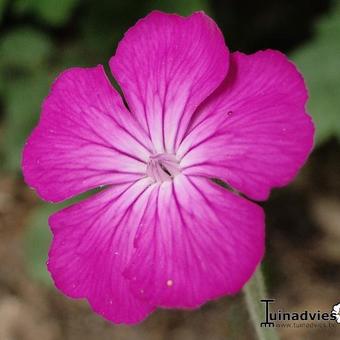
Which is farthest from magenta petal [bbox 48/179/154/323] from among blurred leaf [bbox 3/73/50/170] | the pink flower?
blurred leaf [bbox 3/73/50/170]

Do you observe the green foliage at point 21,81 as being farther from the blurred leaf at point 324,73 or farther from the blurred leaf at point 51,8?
the blurred leaf at point 324,73

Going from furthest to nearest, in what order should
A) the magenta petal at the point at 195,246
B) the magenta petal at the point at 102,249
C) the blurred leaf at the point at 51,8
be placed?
the blurred leaf at the point at 51,8 → the magenta petal at the point at 102,249 → the magenta petal at the point at 195,246

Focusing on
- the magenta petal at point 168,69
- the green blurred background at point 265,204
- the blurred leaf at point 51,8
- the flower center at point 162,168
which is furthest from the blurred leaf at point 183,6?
the flower center at point 162,168

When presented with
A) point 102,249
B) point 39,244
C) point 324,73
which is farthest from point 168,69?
point 39,244

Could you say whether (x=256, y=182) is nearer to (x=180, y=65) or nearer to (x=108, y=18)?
(x=180, y=65)

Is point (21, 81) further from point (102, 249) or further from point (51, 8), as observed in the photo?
point (102, 249)

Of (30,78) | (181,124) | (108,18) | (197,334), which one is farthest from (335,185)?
(181,124)
